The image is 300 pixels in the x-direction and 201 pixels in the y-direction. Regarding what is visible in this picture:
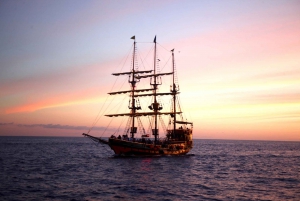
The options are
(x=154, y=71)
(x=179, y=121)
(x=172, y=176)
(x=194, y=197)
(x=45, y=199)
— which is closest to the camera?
(x=45, y=199)

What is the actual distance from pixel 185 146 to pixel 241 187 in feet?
137

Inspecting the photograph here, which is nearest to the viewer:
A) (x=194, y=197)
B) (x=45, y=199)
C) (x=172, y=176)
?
(x=45, y=199)

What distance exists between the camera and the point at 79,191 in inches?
1165

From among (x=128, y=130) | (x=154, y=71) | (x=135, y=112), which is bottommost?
(x=128, y=130)

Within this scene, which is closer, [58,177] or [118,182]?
[118,182]

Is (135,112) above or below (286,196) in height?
above

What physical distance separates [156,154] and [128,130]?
331 inches

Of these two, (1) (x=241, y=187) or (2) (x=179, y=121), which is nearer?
(1) (x=241, y=187)

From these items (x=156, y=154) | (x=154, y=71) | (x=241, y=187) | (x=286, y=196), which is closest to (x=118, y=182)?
(x=241, y=187)

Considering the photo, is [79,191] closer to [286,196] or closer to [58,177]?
[58,177]

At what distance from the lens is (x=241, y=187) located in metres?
33.8

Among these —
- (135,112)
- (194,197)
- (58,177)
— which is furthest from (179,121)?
(194,197)

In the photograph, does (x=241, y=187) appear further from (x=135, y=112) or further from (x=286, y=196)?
(x=135, y=112)

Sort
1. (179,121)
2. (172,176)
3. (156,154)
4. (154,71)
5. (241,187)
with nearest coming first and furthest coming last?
1. (241,187)
2. (172,176)
3. (156,154)
4. (154,71)
5. (179,121)
